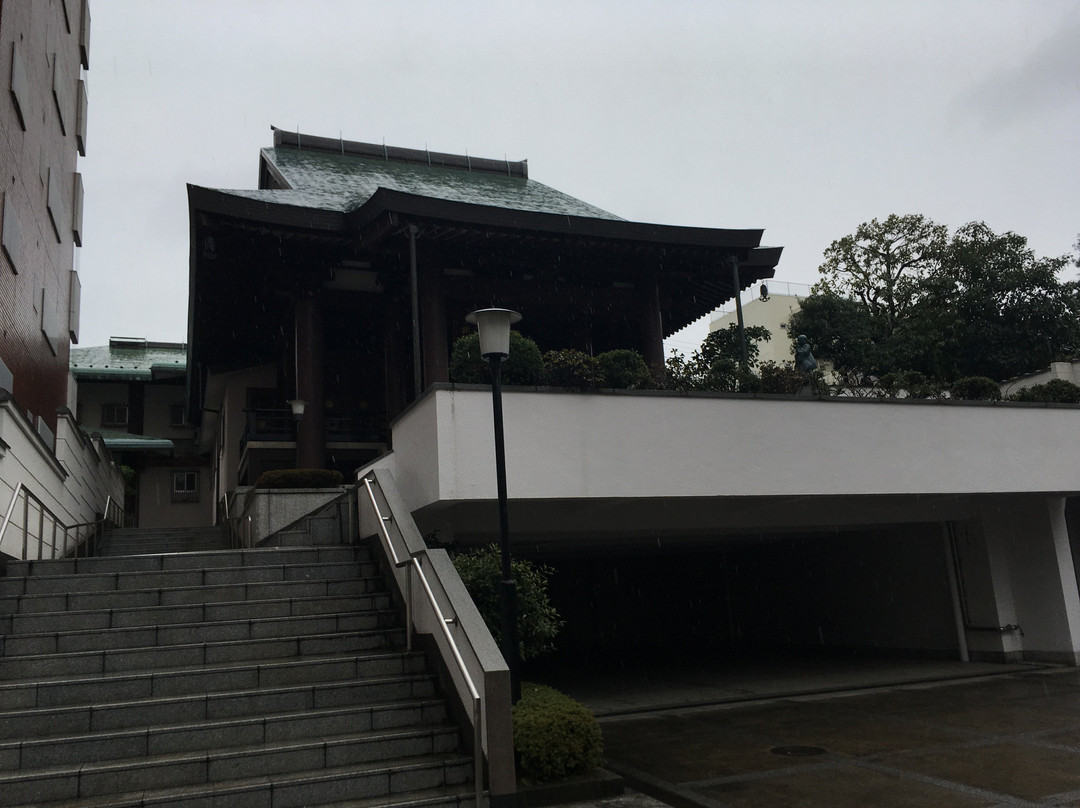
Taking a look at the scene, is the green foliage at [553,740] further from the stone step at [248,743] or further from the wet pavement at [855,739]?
the stone step at [248,743]

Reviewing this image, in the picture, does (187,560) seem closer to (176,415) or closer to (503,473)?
(503,473)

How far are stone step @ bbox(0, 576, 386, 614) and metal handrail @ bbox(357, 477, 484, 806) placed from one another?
66cm

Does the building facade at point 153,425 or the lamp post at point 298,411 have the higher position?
the building facade at point 153,425

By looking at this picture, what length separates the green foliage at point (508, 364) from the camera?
9.77 m

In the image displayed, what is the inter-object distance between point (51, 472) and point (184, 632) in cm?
533

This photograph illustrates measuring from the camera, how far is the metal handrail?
566cm

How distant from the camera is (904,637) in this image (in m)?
15.1

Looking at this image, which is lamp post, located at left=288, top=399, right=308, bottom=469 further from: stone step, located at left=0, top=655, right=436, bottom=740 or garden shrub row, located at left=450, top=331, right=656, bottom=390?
stone step, located at left=0, top=655, right=436, bottom=740

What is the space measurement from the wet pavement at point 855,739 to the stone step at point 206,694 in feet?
6.74

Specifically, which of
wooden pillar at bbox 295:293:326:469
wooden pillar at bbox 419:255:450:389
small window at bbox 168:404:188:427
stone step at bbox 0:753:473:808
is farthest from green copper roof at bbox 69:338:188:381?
stone step at bbox 0:753:473:808

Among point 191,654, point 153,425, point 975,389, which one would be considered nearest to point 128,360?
point 153,425

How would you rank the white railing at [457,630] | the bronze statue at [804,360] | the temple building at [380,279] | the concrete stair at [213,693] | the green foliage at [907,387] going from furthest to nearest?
the temple building at [380,279] → the bronze statue at [804,360] → the green foliage at [907,387] → the white railing at [457,630] → the concrete stair at [213,693]

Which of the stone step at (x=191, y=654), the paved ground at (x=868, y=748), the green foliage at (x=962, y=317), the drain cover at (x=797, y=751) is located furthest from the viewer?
the green foliage at (x=962, y=317)

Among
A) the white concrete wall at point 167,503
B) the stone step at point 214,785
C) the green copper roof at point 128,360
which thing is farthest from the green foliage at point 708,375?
the white concrete wall at point 167,503
